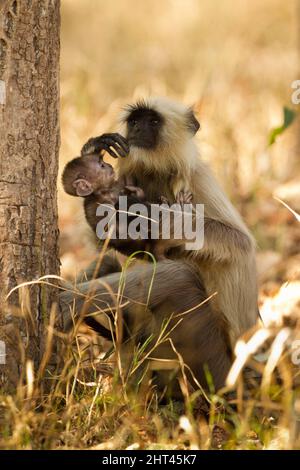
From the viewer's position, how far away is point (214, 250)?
415cm

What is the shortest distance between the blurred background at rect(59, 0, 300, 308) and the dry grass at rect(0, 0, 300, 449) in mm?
24

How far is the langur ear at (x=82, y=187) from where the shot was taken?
13.8 feet

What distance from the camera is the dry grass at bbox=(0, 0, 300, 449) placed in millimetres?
3299

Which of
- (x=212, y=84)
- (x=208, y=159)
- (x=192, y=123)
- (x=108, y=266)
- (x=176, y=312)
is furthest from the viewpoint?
(x=212, y=84)

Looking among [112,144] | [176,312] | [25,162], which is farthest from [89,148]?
[176,312]

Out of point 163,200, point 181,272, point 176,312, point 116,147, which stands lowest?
point 176,312

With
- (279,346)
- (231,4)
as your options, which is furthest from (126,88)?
(279,346)

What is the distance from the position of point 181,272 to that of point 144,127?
87 centimetres

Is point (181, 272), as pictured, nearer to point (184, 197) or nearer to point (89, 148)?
point (184, 197)

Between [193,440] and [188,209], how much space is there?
1474mm

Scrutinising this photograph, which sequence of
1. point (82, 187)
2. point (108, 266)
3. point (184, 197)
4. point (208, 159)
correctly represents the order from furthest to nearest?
1. point (208, 159)
2. point (108, 266)
3. point (184, 197)
4. point (82, 187)

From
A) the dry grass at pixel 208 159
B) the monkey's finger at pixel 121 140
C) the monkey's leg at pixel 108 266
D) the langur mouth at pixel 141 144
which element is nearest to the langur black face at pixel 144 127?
the langur mouth at pixel 141 144

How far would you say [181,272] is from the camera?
4.23m

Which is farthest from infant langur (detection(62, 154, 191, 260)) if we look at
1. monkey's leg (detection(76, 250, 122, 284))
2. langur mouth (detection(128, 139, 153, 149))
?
monkey's leg (detection(76, 250, 122, 284))
